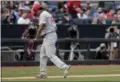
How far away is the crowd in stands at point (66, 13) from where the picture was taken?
19.8 m

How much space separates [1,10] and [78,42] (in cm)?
346

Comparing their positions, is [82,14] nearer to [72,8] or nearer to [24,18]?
[72,8]

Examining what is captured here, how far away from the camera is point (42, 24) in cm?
1295

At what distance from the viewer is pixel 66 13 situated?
2039cm

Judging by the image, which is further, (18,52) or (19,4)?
(19,4)

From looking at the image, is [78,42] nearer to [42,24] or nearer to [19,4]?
[19,4]

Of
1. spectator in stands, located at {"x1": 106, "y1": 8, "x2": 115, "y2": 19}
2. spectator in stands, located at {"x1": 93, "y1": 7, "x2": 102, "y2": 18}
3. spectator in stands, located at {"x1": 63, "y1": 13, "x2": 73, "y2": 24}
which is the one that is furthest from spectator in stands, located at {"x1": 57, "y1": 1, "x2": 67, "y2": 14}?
spectator in stands, located at {"x1": 106, "y1": 8, "x2": 115, "y2": 19}

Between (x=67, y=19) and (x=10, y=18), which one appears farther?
(x=67, y=19)

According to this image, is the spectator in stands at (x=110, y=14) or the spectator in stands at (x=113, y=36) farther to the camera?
the spectator in stands at (x=110, y=14)

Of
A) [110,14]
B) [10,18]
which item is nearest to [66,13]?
[110,14]

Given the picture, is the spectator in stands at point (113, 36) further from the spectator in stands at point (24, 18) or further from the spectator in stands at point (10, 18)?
the spectator in stands at point (10, 18)

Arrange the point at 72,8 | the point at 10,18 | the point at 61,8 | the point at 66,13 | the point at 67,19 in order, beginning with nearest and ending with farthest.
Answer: the point at 10,18 < the point at 67,19 < the point at 66,13 < the point at 72,8 < the point at 61,8

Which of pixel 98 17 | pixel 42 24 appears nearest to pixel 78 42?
pixel 98 17

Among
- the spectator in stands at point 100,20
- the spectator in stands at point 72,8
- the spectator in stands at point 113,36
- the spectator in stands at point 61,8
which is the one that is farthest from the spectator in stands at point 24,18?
the spectator in stands at point 113,36
